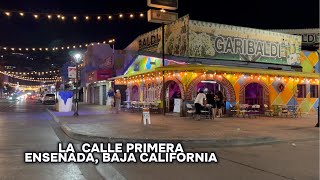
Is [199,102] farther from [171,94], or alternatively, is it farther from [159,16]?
[159,16]

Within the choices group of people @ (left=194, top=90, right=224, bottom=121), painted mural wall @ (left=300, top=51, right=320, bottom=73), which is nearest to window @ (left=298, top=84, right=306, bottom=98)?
painted mural wall @ (left=300, top=51, right=320, bottom=73)

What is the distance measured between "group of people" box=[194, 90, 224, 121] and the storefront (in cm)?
152

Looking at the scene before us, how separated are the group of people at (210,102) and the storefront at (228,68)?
1.52 meters

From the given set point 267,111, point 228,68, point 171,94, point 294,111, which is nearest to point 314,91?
point 294,111

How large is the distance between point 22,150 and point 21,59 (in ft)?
220

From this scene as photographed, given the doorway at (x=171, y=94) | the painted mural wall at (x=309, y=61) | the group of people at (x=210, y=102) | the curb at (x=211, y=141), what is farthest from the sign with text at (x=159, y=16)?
the painted mural wall at (x=309, y=61)

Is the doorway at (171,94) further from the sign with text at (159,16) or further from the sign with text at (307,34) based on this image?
the sign with text at (307,34)

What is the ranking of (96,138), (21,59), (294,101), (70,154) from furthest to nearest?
(21,59), (294,101), (96,138), (70,154)

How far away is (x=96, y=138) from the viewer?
11.9 m

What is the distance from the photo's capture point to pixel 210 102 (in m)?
19.9

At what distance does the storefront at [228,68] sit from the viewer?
72.0 ft

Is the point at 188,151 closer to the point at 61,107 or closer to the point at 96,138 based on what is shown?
the point at 96,138

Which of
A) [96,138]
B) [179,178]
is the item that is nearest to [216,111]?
[96,138]

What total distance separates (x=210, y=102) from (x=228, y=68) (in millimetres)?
2715
